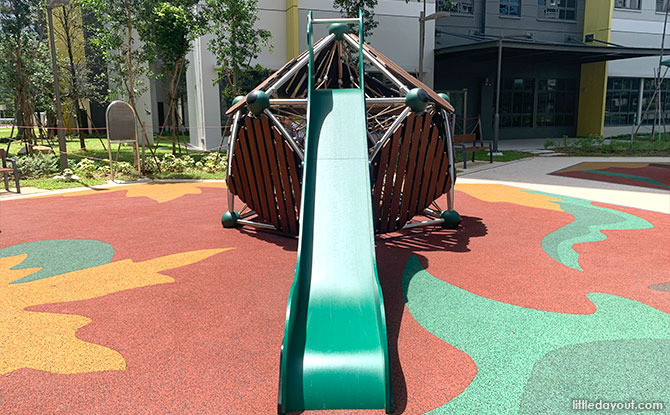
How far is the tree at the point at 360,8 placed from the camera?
18844mm

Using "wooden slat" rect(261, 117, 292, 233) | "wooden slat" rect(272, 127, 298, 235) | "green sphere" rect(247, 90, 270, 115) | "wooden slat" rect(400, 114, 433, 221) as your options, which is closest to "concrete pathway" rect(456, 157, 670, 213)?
"wooden slat" rect(400, 114, 433, 221)

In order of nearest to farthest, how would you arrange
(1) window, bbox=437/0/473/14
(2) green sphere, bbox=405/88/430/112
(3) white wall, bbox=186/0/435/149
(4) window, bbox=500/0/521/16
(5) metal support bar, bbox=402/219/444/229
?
(2) green sphere, bbox=405/88/430/112 < (5) metal support bar, bbox=402/219/444/229 < (3) white wall, bbox=186/0/435/149 < (1) window, bbox=437/0/473/14 < (4) window, bbox=500/0/521/16

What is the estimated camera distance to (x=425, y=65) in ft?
75.1

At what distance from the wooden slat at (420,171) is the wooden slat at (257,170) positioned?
1.96 metres

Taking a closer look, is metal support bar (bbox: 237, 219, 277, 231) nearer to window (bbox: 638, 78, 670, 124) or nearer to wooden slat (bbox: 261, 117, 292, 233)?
wooden slat (bbox: 261, 117, 292, 233)

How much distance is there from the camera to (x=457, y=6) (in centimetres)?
2459

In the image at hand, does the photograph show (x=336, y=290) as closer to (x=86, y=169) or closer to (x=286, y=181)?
(x=286, y=181)

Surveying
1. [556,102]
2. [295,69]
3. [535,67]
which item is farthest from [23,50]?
[556,102]

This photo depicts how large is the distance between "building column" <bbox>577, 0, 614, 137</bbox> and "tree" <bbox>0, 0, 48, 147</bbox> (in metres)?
28.2

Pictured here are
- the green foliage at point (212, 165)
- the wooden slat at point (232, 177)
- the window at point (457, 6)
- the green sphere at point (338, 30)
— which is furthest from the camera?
the window at point (457, 6)

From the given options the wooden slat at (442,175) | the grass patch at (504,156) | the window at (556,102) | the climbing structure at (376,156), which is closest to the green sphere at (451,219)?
the climbing structure at (376,156)

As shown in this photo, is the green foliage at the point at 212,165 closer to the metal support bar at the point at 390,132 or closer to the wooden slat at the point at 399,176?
the wooden slat at the point at 399,176

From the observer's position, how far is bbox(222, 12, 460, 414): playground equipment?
316 centimetres

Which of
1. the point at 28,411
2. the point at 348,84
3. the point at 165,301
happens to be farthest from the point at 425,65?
the point at 28,411
